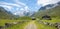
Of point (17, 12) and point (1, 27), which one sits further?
point (17, 12)

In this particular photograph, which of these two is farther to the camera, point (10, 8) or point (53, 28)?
point (10, 8)

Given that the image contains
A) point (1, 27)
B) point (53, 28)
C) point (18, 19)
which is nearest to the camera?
point (1, 27)

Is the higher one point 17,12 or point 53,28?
point 17,12

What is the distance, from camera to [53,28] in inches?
415

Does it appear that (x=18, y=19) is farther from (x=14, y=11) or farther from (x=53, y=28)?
(x=53, y=28)

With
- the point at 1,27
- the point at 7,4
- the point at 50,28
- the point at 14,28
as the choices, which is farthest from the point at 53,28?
the point at 7,4

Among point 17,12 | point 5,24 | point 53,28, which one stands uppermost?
point 17,12

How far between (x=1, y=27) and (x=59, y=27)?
3.85 metres

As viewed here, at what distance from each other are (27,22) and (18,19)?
33.3 inches

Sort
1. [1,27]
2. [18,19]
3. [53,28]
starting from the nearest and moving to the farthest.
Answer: [1,27] → [53,28] → [18,19]

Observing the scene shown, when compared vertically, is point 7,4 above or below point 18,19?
above

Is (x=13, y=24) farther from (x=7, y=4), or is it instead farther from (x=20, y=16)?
(x=7, y=4)

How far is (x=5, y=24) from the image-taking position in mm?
10320

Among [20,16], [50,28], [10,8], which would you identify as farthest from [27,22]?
[50,28]
